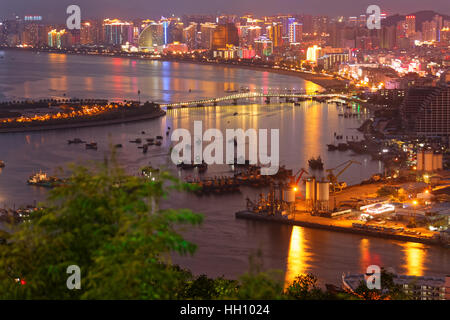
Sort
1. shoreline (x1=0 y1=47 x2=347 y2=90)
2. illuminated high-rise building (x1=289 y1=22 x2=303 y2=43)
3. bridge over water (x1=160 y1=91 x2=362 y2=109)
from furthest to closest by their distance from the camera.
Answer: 1. illuminated high-rise building (x1=289 y1=22 x2=303 y2=43)
2. shoreline (x1=0 y1=47 x2=347 y2=90)
3. bridge over water (x1=160 y1=91 x2=362 y2=109)

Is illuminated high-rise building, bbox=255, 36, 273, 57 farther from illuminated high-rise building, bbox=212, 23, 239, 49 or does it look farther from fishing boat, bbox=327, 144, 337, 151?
fishing boat, bbox=327, 144, 337, 151

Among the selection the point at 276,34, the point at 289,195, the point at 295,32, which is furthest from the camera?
the point at 295,32

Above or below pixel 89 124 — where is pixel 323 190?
below

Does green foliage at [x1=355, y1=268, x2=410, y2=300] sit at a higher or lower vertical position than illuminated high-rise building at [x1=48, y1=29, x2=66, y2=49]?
lower

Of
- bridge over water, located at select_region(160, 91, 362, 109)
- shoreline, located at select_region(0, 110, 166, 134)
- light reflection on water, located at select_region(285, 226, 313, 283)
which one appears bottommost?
light reflection on water, located at select_region(285, 226, 313, 283)

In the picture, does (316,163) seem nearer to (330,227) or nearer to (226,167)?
(226,167)

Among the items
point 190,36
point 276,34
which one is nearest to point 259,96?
point 276,34

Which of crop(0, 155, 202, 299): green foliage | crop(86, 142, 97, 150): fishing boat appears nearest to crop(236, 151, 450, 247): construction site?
crop(86, 142, 97, 150): fishing boat
